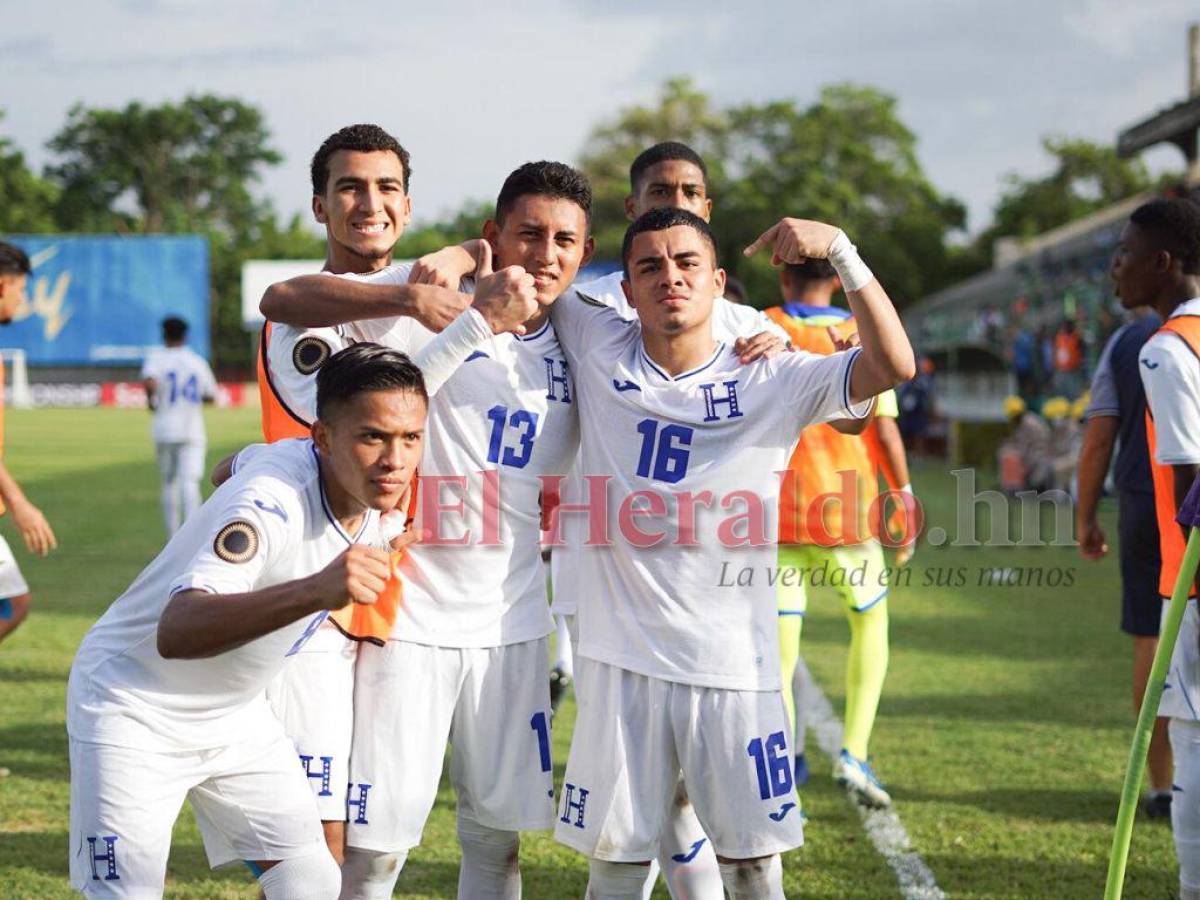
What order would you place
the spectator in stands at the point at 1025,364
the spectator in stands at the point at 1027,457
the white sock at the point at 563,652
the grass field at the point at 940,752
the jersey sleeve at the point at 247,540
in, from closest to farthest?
the jersey sleeve at the point at 247,540
the grass field at the point at 940,752
the white sock at the point at 563,652
the spectator in stands at the point at 1027,457
the spectator in stands at the point at 1025,364

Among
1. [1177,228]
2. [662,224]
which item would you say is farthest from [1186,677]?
[662,224]

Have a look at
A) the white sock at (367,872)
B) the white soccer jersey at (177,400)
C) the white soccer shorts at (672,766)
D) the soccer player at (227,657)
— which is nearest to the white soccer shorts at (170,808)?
the soccer player at (227,657)

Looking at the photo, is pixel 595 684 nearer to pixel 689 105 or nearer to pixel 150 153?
pixel 689 105

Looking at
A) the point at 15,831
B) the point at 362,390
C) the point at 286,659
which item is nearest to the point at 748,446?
the point at 362,390

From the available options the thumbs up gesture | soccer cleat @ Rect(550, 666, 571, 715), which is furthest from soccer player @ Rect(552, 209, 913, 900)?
soccer cleat @ Rect(550, 666, 571, 715)

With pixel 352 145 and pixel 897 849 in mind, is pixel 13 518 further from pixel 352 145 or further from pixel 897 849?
pixel 897 849

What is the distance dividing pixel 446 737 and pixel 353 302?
1.17 metres

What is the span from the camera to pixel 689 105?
8088 centimetres

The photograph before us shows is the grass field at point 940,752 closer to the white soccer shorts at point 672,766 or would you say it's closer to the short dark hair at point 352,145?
the white soccer shorts at point 672,766

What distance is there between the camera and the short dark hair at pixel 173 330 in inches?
526

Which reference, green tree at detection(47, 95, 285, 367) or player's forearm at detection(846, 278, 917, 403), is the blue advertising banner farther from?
player's forearm at detection(846, 278, 917, 403)

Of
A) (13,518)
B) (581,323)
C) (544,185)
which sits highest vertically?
(544,185)

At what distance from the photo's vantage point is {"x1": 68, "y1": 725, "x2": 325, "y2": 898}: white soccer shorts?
3.16 meters

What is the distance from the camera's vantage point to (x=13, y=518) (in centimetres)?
577
